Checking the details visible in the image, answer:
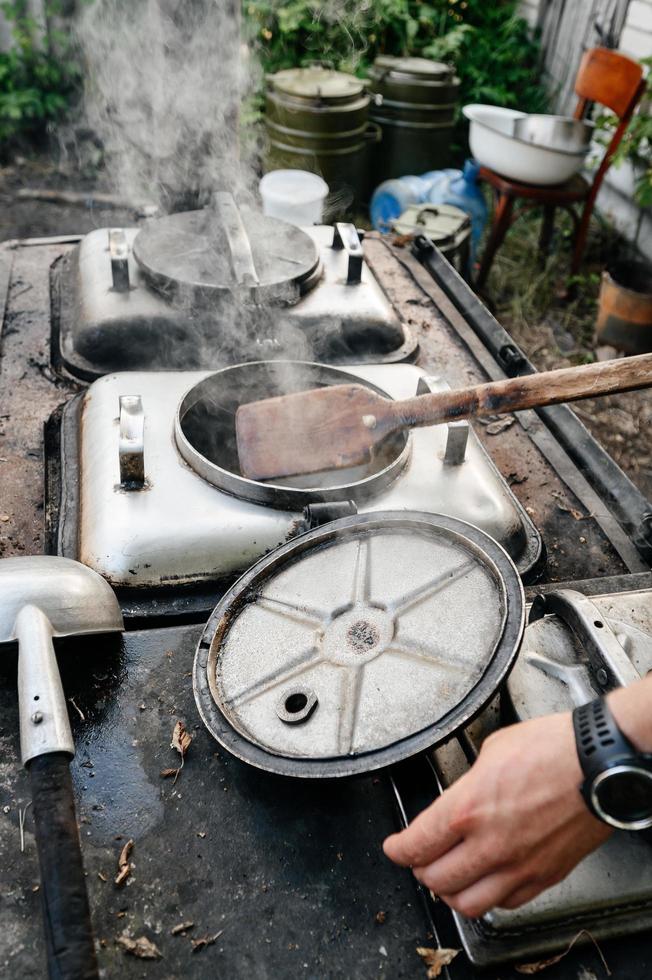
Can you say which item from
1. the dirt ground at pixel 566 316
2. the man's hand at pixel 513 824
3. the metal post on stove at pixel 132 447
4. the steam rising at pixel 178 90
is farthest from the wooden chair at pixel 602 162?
the man's hand at pixel 513 824

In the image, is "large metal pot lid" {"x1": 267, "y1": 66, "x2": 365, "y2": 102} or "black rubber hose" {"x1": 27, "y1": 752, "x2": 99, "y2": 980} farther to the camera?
"large metal pot lid" {"x1": 267, "y1": 66, "x2": 365, "y2": 102}

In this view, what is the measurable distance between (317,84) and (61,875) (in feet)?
22.3

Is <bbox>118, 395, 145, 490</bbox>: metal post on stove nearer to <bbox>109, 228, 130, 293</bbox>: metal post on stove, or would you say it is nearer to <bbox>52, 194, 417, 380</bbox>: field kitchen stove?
<bbox>52, 194, 417, 380</bbox>: field kitchen stove

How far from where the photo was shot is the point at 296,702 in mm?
1632

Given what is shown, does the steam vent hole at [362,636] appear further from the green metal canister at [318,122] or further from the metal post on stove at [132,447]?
the green metal canister at [318,122]

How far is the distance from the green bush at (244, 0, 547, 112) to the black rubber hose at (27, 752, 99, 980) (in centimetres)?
808

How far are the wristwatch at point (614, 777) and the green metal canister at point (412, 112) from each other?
23.2 feet

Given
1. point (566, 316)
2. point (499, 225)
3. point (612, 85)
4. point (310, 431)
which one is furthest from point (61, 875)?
point (612, 85)

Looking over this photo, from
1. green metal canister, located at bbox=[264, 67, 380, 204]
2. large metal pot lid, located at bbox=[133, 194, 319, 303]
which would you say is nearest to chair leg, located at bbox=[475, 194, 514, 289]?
green metal canister, located at bbox=[264, 67, 380, 204]

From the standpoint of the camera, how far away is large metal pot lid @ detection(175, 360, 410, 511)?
81.7 inches

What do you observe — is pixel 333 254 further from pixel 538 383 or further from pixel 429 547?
pixel 429 547

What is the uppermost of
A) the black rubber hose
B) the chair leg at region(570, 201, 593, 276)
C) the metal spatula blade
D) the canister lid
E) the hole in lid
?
the metal spatula blade

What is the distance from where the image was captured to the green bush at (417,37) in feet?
26.1

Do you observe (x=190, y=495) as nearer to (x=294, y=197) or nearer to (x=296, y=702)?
(x=296, y=702)
